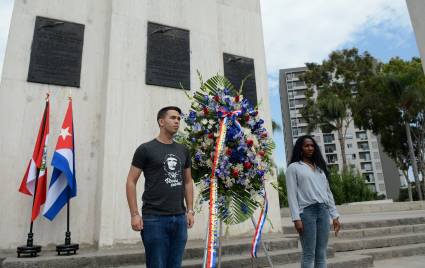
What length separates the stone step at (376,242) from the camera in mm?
5406

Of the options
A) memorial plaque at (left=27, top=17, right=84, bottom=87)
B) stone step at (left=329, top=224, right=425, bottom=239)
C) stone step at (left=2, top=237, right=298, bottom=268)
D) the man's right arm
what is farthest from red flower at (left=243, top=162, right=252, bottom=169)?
memorial plaque at (left=27, top=17, right=84, bottom=87)

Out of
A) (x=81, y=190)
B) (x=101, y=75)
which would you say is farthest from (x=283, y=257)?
(x=101, y=75)

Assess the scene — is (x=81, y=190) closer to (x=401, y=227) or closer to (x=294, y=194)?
(x=294, y=194)

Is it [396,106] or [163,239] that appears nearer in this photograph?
[163,239]

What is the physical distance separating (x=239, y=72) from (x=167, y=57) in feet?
5.66

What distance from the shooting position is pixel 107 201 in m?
5.05

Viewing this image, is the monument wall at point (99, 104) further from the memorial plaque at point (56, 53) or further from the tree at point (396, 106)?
the tree at point (396, 106)

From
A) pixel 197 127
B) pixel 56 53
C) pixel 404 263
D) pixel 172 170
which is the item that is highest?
pixel 56 53

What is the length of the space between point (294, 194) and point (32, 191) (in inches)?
141

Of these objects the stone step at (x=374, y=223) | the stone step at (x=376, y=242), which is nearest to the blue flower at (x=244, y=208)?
the stone step at (x=376, y=242)

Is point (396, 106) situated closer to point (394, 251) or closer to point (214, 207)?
point (394, 251)

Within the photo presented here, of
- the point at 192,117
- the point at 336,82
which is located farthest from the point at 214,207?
the point at 336,82

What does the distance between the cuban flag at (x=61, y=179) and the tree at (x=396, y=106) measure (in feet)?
73.8

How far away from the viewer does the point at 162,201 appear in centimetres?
257
